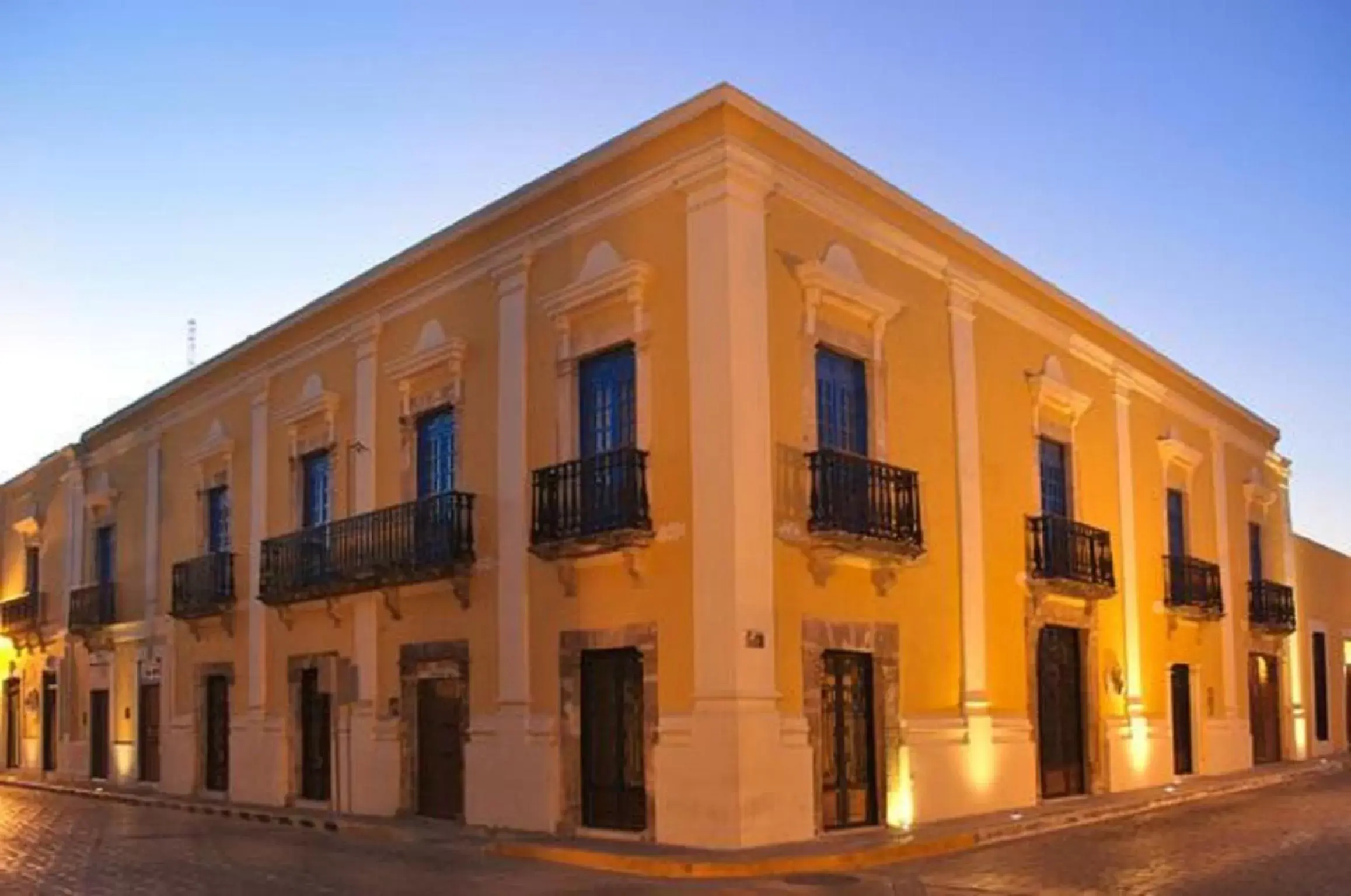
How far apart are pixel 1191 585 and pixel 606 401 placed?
Answer: 42.1ft

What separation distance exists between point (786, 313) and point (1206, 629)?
45.5 ft

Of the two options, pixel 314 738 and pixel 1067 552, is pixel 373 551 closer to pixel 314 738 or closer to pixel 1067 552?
pixel 314 738

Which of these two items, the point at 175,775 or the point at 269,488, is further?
the point at 175,775

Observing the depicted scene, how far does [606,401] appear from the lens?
15203 millimetres

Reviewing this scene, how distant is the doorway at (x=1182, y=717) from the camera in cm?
2331

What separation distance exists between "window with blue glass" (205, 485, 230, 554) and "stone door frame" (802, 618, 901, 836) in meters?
12.2

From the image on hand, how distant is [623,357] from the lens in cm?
1496

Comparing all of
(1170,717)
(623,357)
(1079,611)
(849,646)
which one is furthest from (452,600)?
(1170,717)

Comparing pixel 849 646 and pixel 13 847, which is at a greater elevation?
pixel 849 646

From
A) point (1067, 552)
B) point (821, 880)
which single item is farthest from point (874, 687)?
point (1067, 552)

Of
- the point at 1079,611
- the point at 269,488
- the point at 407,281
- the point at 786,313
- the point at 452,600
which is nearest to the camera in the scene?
the point at 786,313

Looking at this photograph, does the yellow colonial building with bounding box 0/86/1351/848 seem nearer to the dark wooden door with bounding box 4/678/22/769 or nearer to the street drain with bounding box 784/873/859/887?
the street drain with bounding box 784/873/859/887

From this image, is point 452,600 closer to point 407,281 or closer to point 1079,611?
point 407,281

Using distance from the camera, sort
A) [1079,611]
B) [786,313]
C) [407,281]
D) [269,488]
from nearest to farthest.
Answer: [786,313]
[407,281]
[1079,611]
[269,488]
